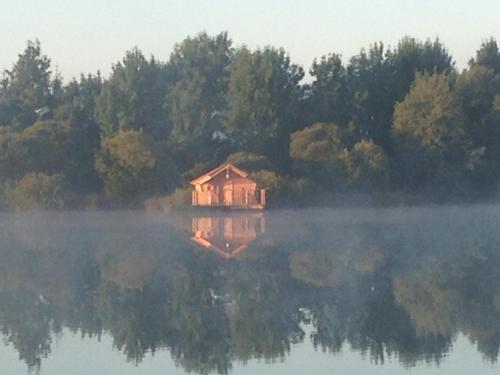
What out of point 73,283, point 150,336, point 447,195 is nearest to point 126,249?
point 73,283

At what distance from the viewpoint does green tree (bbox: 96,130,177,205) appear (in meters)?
43.7

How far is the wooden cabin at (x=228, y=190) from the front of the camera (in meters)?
42.6

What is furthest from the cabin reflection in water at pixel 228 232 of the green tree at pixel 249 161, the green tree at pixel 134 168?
the green tree at pixel 134 168

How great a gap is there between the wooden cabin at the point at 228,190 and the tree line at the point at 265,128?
671 mm

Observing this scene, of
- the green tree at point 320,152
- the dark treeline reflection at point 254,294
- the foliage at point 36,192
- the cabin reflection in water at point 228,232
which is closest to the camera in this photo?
the dark treeline reflection at point 254,294

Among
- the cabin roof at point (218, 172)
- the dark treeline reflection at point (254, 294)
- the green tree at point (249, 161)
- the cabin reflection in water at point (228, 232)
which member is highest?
the green tree at point (249, 161)

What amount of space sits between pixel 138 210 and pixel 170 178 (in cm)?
171

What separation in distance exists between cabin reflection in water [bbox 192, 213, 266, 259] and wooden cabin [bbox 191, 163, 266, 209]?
254 cm

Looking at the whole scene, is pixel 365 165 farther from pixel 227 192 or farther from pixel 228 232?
pixel 228 232

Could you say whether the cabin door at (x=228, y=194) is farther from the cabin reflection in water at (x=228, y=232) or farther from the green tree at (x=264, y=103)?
the green tree at (x=264, y=103)

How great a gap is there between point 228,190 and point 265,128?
16.6 feet

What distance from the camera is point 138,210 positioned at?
44.1m

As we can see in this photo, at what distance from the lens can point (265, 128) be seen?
47.2m

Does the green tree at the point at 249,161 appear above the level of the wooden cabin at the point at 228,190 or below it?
above
